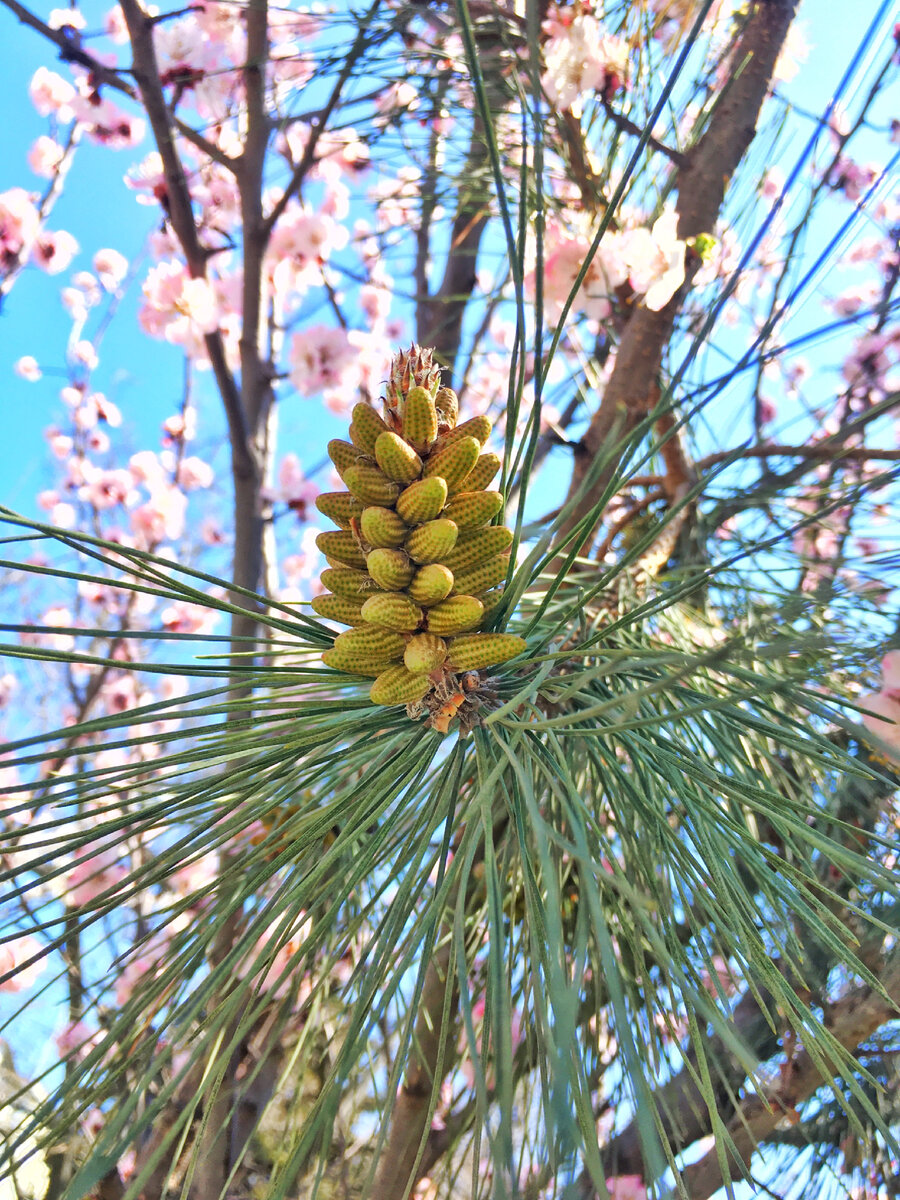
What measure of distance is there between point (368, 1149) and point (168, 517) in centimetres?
178

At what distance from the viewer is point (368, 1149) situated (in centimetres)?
64

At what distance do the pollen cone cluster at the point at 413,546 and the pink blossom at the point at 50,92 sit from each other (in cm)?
211

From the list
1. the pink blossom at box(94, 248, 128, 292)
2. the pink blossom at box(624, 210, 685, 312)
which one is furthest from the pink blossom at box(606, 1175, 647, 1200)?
the pink blossom at box(94, 248, 128, 292)

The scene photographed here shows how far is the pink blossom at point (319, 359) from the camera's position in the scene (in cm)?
153

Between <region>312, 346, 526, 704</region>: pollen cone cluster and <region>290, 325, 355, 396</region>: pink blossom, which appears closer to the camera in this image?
<region>312, 346, 526, 704</region>: pollen cone cluster

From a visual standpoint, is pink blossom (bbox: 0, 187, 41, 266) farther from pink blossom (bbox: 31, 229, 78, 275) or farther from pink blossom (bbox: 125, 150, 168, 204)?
pink blossom (bbox: 31, 229, 78, 275)

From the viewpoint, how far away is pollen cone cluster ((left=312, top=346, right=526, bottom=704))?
0.36 meters

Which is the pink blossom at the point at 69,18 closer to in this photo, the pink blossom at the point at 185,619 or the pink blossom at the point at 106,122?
the pink blossom at the point at 106,122

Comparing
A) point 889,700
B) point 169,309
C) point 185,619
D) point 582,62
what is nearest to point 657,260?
point 582,62

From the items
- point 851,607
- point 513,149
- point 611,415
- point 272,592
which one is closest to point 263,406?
point 272,592

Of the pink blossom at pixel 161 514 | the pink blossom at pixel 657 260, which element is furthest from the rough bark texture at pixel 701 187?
the pink blossom at pixel 161 514

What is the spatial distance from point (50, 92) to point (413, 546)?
7.43ft

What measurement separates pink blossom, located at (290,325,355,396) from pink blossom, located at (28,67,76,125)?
40.5 inches

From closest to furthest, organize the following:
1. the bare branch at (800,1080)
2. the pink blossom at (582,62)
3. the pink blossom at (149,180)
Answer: the bare branch at (800,1080) → the pink blossom at (582,62) → the pink blossom at (149,180)
